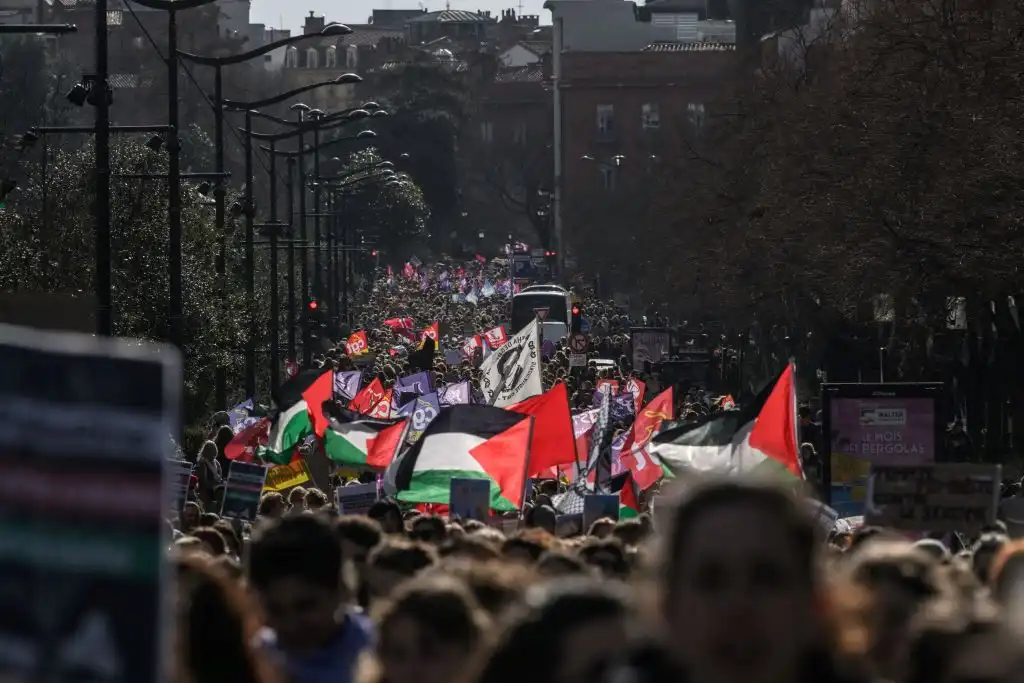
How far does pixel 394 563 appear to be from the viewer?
723 centimetres

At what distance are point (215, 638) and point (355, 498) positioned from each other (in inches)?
381

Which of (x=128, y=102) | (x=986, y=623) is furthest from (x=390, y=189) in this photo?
(x=986, y=623)

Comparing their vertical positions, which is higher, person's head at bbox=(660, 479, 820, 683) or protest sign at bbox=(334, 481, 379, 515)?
person's head at bbox=(660, 479, 820, 683)

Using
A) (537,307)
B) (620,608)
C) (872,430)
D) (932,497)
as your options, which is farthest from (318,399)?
(537,307)

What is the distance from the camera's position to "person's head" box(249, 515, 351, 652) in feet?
17.6

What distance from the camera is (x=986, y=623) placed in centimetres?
426

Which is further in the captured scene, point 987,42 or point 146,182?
point 146,182

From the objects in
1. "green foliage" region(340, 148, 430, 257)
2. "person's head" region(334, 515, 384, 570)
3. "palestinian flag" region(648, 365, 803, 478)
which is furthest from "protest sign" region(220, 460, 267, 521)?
"green foliage" region(340, 148, 430, 257)

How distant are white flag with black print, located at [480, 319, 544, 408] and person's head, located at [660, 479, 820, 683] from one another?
67.8 feet

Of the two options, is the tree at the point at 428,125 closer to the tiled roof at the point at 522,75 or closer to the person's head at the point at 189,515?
the tiled roof at the point at 522,75

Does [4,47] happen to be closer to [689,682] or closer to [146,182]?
[146,182]

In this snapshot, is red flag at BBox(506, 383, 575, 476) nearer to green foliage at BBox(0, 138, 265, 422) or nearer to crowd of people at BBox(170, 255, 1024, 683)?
crowd of people at BBox(170, 255, 1024, 683)

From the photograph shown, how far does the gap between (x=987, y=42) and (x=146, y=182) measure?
13020mm

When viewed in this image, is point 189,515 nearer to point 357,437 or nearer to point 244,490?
point 244,490
